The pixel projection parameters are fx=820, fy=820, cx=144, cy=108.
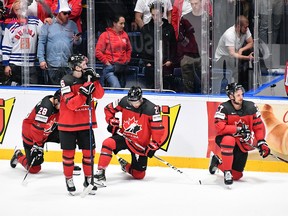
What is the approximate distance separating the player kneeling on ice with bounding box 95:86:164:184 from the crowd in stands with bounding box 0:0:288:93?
0.90m

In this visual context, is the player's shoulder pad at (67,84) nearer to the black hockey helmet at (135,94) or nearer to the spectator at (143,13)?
the black hockey helmet at (135,94)

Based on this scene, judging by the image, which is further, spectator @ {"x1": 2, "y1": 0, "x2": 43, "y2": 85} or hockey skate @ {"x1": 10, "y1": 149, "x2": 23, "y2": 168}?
spectator @ {"x1": 2, "y1": 0, "x2": 43, "y2": 85}

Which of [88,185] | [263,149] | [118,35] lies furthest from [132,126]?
[118,35]

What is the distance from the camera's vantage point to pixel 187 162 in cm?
779

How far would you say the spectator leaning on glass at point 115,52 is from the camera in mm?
8195

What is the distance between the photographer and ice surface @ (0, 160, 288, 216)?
245 inches

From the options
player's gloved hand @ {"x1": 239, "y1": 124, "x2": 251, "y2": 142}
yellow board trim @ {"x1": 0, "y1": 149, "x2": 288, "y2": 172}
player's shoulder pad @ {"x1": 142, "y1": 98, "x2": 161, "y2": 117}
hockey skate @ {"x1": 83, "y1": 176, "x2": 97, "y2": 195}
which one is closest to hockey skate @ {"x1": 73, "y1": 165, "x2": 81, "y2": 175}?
yellow board trim @ {"x1": 0, "y1": 149, "x2": 288, "y2": 172}

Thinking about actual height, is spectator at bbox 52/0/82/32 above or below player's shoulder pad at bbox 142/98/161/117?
above

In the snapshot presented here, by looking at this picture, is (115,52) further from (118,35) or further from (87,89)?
(87,89)

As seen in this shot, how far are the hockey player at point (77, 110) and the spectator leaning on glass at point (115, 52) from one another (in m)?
1.46

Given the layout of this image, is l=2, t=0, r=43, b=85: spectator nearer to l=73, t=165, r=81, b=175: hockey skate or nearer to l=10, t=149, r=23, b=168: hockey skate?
l=10, t=149, r=23, b=168: hockey skate

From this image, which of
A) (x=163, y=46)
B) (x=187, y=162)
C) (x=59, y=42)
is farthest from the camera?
(x=59, y=42)

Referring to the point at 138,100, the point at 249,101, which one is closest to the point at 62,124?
the point at 138,100

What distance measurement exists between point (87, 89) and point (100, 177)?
0.95 metres
